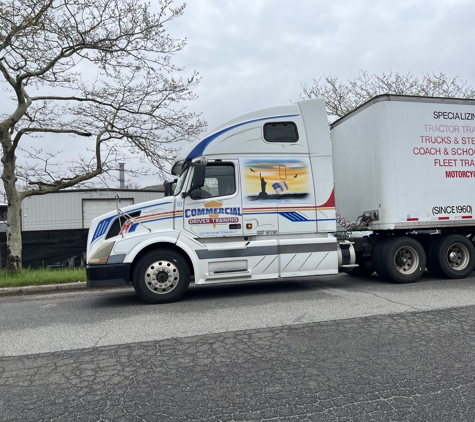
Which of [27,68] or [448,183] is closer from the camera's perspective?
[448,183]

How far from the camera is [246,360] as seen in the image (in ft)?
13.8

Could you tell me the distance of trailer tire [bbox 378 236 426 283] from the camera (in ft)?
28.1

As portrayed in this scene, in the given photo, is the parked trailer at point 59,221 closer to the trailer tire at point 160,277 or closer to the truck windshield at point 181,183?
the truck windshield at point 181,183

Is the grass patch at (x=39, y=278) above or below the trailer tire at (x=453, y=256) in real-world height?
below

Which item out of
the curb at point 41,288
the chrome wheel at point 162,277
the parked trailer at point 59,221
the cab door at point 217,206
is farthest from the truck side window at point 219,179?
the parked trailer at point 59,221

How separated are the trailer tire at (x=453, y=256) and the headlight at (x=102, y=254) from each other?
648 centimetres

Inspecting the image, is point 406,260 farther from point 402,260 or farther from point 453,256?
point 453,256

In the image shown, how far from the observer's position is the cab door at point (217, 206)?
7.57m

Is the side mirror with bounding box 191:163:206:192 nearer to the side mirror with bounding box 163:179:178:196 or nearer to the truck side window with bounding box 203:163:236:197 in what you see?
the truck side window with bounding box 203:163:236:197

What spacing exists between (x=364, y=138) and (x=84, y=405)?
7415 mm

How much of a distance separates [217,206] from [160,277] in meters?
1.59

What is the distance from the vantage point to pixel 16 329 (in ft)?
19.1

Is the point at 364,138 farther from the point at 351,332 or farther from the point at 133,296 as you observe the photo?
the point at 133,296

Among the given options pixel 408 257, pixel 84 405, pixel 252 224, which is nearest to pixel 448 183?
pixel 408 257
